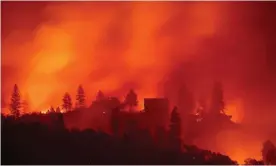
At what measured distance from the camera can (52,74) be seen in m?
30.0

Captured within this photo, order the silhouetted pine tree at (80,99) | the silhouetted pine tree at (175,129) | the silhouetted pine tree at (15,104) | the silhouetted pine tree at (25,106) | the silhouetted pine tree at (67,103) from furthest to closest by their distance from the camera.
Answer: the silhouetted pine tree at (80,99)
the silhouetted pine tree at (67,103)
the silhouetted pine tree at (25,106)
the silhouetted pine tree at (15,104)
the silhouetted pine tree at (175,129)

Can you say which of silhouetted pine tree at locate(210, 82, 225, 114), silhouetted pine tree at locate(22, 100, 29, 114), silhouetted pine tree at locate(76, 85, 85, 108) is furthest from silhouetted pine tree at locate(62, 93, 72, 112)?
silhouetted pine tree at locate(210, 82, 225, 114)

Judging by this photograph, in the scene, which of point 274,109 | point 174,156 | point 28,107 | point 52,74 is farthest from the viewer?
point 274,109

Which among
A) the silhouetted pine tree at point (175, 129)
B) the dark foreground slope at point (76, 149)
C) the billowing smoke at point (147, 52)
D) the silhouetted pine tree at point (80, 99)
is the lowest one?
the dark foreground slope at point (76, 149)

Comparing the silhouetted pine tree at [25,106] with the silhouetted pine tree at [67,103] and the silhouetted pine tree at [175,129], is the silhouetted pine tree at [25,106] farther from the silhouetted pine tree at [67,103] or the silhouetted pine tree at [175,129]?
the silhouetted pine tree at [175,129]

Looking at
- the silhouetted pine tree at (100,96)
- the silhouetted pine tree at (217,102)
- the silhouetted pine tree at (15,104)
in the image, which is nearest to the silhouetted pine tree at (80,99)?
the silhouetted pine tree at (100,96)

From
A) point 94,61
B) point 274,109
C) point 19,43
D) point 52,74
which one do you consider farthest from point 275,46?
point 19,43

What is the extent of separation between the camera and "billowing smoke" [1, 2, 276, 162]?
29266 millimetres

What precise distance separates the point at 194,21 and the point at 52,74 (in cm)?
1116

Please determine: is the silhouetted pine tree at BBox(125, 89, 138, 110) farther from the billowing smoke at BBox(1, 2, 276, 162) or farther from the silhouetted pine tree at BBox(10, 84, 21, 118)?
the silhouetted pine tree at BBox(10, 84, 21, 118)

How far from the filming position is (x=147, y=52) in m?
31.2

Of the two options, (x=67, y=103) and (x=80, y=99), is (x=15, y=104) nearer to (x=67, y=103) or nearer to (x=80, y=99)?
(x=67, y=103)

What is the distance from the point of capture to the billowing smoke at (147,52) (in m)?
29.3

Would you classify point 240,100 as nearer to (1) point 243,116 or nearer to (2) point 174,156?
(1) point 243,116
